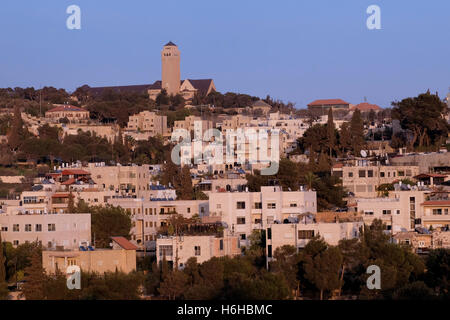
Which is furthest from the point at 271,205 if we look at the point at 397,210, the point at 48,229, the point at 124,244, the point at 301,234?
the point at 124,244

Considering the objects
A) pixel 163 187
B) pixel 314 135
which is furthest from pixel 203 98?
pixel 163 187

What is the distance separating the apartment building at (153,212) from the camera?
155ft

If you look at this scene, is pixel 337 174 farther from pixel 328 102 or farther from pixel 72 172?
pixel 328 102

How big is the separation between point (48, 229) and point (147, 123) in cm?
4227

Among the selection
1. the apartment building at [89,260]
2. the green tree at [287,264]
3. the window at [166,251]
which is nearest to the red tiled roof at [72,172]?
the window at [166,251]

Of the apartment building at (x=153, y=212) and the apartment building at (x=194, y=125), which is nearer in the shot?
the apartment building at (x=153, y=212)

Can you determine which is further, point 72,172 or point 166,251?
point 72,172

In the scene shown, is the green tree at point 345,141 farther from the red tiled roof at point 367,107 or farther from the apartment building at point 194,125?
the red tiled roof at point 367,107

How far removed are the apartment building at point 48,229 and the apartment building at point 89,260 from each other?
5.38 meters

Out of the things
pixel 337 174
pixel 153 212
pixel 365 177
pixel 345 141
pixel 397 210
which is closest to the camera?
pixel 397 210

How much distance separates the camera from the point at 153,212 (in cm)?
4859

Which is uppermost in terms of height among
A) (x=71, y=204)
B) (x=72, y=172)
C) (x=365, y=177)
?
(x=72, y=172)

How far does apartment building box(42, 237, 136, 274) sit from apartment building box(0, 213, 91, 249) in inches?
212
